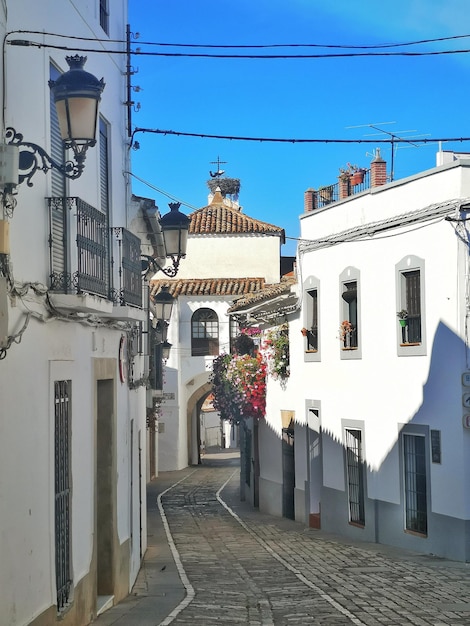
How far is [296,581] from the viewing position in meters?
13.8

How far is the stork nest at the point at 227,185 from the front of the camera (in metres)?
60.7

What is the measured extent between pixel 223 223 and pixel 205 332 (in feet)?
19.9

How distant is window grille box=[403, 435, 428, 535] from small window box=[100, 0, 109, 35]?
8.82 metres

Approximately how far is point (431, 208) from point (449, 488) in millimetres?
4740

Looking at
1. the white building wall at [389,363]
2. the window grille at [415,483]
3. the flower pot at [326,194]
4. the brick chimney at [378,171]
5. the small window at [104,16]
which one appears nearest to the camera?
the small window at [104,16]

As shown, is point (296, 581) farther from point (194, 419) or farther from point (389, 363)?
point (194, 419)

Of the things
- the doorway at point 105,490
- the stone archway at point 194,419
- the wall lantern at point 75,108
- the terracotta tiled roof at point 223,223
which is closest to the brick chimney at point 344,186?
the doorway at point 105,490

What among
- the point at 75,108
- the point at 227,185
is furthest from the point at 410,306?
the point at 227,185

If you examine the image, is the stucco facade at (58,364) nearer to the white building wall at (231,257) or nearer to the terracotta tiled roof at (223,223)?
the white building wall at (231,257)

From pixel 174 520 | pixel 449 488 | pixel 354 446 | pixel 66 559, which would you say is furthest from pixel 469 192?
pixel 174 520

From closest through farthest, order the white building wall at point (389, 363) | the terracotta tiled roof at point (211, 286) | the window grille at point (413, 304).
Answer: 1. the white building wall at point (389, 363)
2. the window grille at point (413, 304)
3. the terracotta tiled roof at point (211, 286)

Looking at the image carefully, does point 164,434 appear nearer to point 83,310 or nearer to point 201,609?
point 201,609

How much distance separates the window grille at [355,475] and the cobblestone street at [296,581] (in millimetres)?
731

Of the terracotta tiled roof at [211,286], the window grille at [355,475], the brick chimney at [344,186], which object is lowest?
the window grille at [355,475]
